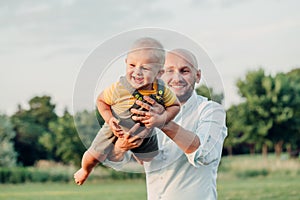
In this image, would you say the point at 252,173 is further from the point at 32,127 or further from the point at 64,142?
the point at 32,127

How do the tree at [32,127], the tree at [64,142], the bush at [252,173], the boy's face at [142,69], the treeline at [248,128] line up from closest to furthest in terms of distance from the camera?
1. the boy's face at [142,69]
2. the bush at [252,173]
3. the tree at [64,142]
4. the treeline at [248,128]
5. the tree at [32,127]

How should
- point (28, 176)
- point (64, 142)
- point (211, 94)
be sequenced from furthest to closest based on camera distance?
point (64, 142)
point (28, 176)
point (211, 94)

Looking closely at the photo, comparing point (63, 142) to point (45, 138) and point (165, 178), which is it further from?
point (165, 178)

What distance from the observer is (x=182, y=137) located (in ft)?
8.64

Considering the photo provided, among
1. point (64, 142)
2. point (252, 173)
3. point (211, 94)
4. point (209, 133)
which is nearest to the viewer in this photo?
point (209, 133)

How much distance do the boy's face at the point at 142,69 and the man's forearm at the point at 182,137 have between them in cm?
24

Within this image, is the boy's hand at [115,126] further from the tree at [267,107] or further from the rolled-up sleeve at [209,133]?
the tree at [267,107]

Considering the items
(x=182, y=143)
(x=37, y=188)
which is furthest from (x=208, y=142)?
(x=37, y=188)

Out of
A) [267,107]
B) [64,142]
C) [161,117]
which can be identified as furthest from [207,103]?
[267,107]

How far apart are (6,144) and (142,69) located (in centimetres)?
2232

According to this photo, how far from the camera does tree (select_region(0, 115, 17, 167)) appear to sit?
76.8ft

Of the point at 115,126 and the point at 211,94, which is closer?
the point at 115,126

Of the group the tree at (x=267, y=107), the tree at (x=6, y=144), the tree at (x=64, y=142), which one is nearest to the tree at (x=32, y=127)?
the tree at (x=6, y=144)

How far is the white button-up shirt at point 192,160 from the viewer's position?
279 cm
